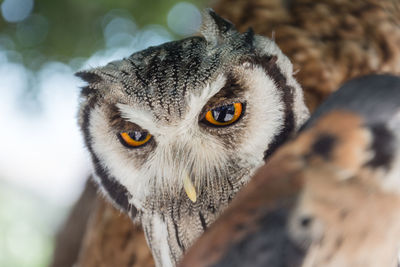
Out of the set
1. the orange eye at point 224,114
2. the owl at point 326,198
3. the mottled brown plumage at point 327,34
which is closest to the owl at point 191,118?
the orange eye at point 224,114

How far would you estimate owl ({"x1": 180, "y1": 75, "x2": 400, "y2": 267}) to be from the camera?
36 centimetres

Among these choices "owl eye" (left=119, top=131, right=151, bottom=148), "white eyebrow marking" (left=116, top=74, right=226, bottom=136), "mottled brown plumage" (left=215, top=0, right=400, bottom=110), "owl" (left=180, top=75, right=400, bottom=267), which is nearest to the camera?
"owl" (left=180, top=75, right=400, bottom=267)

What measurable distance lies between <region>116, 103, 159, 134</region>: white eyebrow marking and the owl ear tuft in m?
0.20

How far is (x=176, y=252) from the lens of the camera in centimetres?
89

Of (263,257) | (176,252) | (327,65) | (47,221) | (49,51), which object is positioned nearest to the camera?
(263,257)

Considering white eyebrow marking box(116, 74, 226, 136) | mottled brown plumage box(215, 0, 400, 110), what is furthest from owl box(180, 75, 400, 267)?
mottled brown plumage box(215, 0, 400, 110)

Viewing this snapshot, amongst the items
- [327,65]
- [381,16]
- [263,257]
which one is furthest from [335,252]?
[381,16]

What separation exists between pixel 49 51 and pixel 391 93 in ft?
6.29

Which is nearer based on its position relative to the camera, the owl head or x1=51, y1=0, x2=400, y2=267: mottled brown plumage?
the owl head

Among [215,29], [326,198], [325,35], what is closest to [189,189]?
[215,29]

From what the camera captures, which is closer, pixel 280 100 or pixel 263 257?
pixel 263 257

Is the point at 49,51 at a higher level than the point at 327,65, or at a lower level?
higher

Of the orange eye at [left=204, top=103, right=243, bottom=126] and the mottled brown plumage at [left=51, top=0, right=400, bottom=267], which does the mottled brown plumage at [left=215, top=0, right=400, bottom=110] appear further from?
the orange eye at [left=204, top=103, right=243, bottom=126]

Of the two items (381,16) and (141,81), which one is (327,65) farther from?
(141,81)
